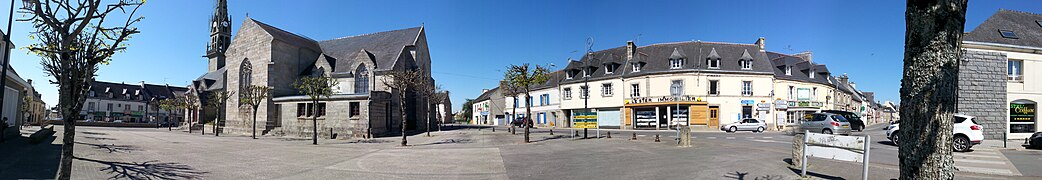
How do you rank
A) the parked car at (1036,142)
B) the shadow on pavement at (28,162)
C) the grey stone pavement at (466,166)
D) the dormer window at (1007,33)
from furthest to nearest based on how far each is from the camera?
1. the dormer window at (1007,33)
2. the parked car at (1036,142)
3. the shadow on pavement at (28,162)
4. the grey stone pavement at (466,166)

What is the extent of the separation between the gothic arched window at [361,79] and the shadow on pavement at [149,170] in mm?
22450

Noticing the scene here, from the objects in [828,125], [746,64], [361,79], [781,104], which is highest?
[746,64]

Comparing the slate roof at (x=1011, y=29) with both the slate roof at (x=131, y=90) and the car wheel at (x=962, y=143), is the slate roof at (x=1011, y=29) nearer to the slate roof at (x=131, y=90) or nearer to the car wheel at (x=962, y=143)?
the car wheel at (x=962, y=143)

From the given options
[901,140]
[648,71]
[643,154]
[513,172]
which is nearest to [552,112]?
[648,71]

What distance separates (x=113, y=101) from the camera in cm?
6919

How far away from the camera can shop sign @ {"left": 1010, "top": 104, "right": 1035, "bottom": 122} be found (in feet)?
63.2

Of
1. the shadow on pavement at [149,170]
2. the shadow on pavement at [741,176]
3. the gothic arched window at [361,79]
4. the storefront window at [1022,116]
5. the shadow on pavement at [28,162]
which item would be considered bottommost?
the shadow on pavement at [149,170]

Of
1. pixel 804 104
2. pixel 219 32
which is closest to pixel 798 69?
pixel 804 104

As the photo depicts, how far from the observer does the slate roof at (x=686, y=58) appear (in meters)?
37.8

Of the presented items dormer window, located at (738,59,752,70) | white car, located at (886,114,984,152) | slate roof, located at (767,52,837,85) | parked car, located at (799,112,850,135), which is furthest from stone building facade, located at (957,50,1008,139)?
slate roof, located at (767,52,837,85)

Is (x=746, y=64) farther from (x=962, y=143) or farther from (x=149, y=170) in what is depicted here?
(x=149, y=170)

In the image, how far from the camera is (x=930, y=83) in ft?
10.0

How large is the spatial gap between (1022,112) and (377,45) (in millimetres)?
36994

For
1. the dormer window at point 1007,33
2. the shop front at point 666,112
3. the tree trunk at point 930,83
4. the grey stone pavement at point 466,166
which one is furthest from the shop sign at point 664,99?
the tree trunk at point 930,83
